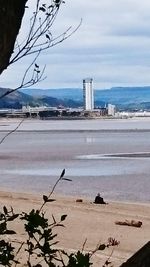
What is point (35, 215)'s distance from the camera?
2270 millimetres

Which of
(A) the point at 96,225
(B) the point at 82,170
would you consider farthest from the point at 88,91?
(A) the point at 96,225

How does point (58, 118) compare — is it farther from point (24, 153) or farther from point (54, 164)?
point (54, 164)

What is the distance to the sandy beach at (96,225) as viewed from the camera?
23.7 ft

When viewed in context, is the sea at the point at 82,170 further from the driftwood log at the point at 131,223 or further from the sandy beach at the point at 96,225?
the driftwood log at the point at 131,223

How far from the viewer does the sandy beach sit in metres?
7.22

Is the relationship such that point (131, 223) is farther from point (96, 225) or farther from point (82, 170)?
point (82, 170)

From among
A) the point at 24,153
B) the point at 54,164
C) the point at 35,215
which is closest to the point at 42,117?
the point at 24,153

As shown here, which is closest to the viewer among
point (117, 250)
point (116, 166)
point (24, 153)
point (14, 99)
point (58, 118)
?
point (117, 250)

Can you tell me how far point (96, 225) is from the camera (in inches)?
365

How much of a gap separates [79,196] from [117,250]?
6913mm

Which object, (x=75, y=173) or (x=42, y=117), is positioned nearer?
(x=75, y=173)

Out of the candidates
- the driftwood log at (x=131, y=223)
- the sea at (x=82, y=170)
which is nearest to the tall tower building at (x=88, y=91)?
the sea at (x=82, y=170)

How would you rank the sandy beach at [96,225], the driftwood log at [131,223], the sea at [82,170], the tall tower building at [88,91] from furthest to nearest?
the tall tower building at [88,91] < the sea at [82,170] < the driftwood log at [131,223] < the sandy beach at [96,225]

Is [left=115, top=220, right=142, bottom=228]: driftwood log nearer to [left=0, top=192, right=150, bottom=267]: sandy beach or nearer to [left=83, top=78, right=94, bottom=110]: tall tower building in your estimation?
[left=0, top=192, right=150, bottom=267]: sandy beach
